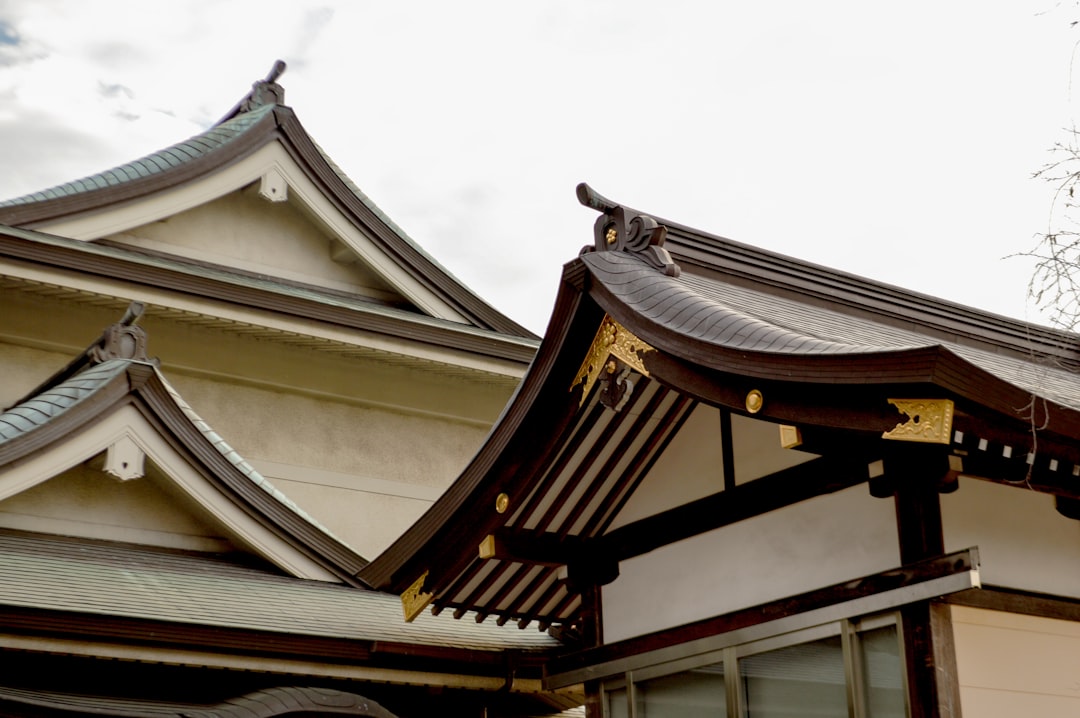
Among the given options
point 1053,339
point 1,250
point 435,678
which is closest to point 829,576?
point 435,678

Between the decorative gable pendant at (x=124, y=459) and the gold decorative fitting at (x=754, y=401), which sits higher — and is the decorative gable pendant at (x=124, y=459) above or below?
above

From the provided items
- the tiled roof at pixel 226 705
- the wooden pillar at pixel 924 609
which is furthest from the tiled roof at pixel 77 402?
the wooden pillar at pixel 924 609

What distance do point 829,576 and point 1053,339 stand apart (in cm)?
353

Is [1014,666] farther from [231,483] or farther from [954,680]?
[231,483]

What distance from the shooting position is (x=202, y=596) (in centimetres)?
796

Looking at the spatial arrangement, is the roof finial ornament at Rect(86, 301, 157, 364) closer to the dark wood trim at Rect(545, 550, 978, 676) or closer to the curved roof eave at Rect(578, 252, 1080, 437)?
the dark wood trim at Rect(545, 550, 978, 676)

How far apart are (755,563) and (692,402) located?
1088 mm

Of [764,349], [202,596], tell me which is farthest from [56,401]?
[764,349]

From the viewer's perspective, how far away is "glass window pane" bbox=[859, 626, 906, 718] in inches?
225

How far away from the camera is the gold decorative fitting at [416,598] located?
762 centimetres

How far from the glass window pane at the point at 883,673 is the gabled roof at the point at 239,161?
25.9 ft

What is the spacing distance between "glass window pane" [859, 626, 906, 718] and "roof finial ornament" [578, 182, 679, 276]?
2.05m

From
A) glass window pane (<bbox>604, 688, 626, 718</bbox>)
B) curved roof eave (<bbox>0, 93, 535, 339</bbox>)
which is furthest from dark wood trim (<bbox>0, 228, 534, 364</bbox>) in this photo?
glass window pane (<bbox>604, 688, 626, 718</bbox>)

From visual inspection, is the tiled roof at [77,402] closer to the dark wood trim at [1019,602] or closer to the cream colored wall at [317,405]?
the cream colored wall at [317,405]
